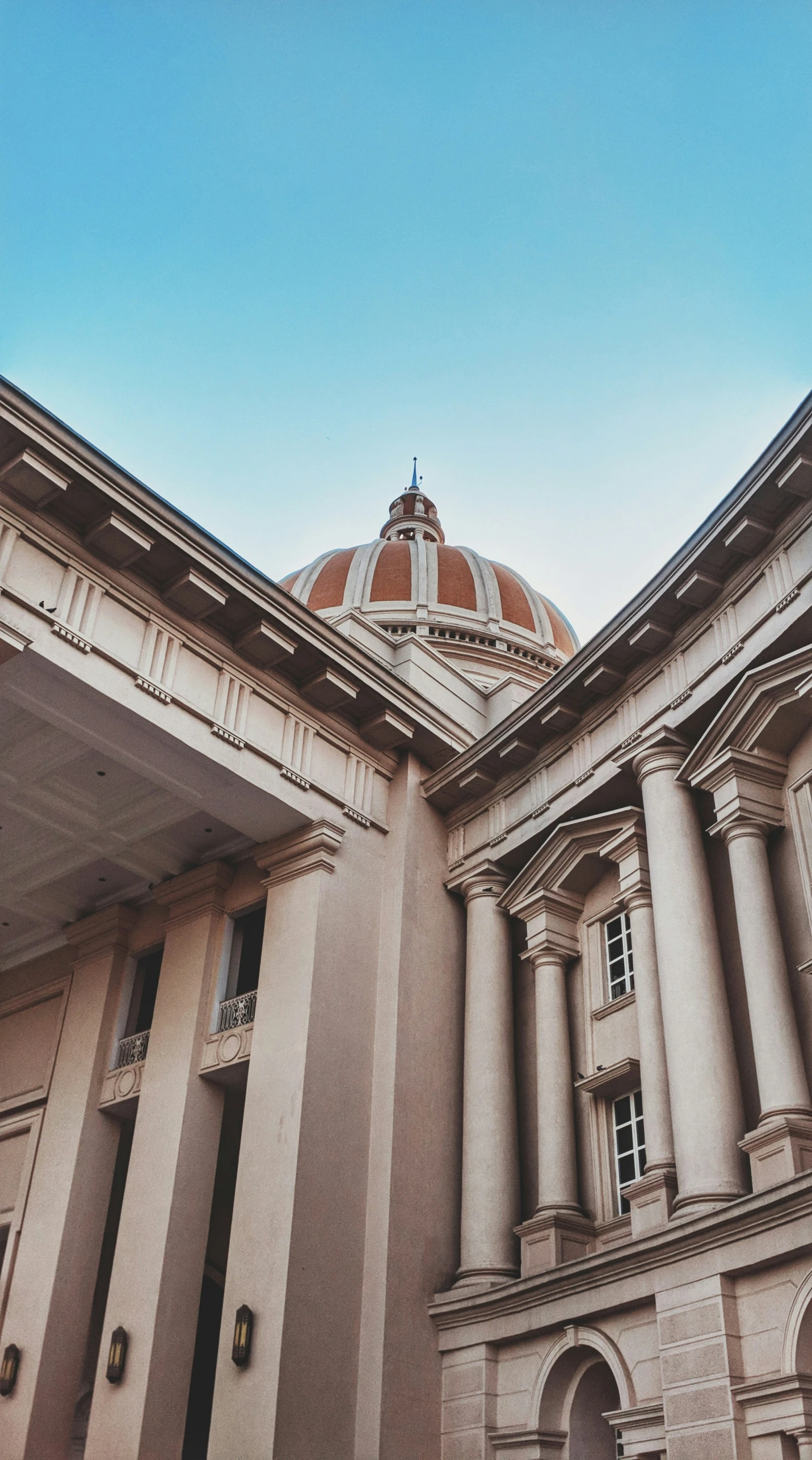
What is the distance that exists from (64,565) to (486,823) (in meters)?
7.12

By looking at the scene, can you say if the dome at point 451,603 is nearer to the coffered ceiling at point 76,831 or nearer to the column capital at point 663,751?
the coffered ceiling at point 76,831

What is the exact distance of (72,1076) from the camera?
19.9m

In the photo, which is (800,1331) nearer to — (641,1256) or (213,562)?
(641,1256)

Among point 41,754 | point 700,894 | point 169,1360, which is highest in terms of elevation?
point 41,754

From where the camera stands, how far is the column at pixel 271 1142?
46.6 feet

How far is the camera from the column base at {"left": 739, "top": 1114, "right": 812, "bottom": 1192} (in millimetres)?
12109

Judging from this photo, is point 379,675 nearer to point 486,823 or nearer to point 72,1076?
point 486,823

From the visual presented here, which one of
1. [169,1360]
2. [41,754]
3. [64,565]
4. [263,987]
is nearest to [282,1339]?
[169,1360]

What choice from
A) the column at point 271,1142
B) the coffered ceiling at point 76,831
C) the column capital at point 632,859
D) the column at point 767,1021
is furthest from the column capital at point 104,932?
the column at point 767,1021

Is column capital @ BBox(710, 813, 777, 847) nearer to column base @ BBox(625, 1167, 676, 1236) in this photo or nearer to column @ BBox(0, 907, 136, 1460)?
column base @ BBox(625, 1167, 676, 1236)

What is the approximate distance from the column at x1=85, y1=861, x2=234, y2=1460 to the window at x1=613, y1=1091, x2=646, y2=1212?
18.7 ft

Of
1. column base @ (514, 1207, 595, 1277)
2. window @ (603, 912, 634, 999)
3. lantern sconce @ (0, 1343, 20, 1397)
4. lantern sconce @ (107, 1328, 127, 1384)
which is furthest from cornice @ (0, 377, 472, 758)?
lantern sconce @ (0, 1343, 20, 1397)

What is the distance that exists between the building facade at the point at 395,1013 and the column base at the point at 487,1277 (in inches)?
9.5

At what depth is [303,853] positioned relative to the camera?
59.3 feet
